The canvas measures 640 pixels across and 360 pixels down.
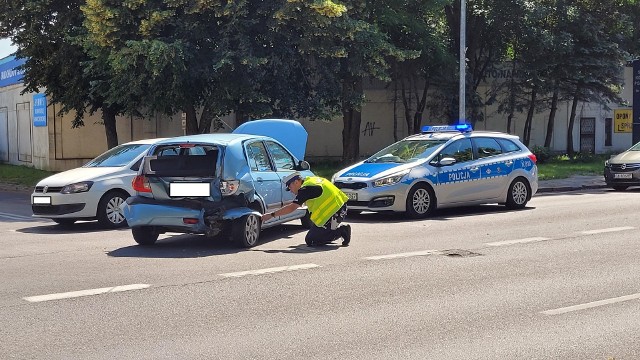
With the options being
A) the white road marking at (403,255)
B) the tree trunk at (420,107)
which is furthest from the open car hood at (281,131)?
the tree trunk at (420,107)

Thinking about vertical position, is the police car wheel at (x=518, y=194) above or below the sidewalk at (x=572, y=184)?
above

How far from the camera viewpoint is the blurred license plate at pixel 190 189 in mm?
11156

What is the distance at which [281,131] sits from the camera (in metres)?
16.0

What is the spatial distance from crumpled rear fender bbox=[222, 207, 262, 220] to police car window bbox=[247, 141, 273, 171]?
28.0 inches

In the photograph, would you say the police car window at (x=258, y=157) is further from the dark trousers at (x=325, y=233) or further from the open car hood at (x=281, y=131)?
the open car hood at (x=281, y=131)

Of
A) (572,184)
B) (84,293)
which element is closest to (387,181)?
(84,293)

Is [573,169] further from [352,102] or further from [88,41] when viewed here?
[88,41]

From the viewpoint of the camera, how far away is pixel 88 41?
22875 mm

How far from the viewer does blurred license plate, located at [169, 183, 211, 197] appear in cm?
1116

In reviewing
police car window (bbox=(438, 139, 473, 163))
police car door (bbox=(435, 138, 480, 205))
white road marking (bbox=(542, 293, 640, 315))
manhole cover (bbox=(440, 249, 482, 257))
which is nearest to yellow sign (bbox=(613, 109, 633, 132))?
police car window (bbox=(438, 139, 473, 163))

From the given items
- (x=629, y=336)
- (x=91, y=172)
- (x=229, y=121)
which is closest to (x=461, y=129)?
(x=91, y=172)

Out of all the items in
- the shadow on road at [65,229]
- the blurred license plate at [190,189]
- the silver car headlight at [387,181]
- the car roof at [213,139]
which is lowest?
the shadow on road at [65,229]

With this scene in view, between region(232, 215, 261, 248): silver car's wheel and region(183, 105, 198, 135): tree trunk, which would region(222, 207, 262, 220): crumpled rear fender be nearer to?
region(232, 215, 261, 248): silver car's wheel

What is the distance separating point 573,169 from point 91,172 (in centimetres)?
1880
